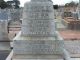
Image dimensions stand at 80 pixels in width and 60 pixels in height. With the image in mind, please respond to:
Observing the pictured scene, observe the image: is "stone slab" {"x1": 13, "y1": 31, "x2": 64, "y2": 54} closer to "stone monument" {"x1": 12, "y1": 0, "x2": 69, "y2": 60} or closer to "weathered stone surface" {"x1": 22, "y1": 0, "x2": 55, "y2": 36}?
"stone monument" {"x1": 12, "y1": 0, "x2": 69, "y2": 60}

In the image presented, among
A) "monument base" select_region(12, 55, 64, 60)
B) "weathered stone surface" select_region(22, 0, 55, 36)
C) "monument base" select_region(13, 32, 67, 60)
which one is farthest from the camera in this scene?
"weathered stone surface" select_region(22, 0, 55, 36)

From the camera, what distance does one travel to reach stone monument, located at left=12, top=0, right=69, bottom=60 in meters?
7.01

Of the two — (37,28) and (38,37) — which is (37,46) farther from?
(37,28)

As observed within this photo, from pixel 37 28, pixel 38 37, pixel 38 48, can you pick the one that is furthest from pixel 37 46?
pixel 37 28

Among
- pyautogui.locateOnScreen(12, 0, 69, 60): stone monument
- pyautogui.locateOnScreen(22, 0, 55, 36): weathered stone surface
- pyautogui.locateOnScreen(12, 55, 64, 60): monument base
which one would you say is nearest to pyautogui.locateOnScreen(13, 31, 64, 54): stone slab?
pyautogui.locateOnScreen(12, 0, 69, 60): stone monument

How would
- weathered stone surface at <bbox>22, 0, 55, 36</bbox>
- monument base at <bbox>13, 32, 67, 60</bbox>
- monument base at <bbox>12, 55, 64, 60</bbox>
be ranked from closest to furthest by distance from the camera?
monument base at <bbox>12, 55, 64, 60</bbox>
monument base at <bbox>13, 32, 67, 60</bbox>
weathered stone surface at <bbox>22, 0, 55, 36</bbox>

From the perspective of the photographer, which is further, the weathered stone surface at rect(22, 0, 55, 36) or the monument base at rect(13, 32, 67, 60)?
the weathered stone surface at rect(22, 0, 55, 36)

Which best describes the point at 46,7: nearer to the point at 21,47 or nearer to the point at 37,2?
the point at 37,2

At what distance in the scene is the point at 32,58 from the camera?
6.89m

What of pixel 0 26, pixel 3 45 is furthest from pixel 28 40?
pixel 0 26

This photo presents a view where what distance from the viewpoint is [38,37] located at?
728cm

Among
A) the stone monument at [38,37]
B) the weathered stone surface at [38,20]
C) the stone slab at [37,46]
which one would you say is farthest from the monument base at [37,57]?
the weathered stone surface at [38,20]

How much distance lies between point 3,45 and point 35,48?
13.0ft

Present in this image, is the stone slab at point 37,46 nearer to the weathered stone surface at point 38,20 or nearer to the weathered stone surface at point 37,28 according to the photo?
the weathered stone surface at point 37,28
